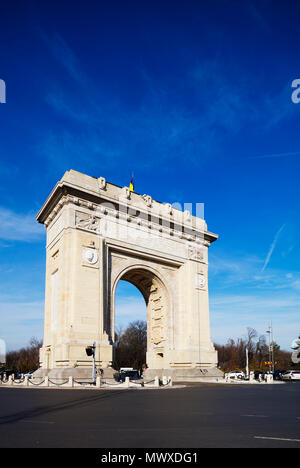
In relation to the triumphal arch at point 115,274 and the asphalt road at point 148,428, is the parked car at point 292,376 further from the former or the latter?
the asphalt road at point 148,428

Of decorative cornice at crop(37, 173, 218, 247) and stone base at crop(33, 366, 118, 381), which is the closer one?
stone base at crop(33, 366, 118, 381)

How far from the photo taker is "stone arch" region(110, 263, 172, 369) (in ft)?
114

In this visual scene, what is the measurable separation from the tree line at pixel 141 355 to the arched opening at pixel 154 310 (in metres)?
30.4

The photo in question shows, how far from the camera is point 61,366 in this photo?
2647 cm

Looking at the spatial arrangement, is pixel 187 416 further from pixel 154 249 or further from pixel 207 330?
pixel 207 330

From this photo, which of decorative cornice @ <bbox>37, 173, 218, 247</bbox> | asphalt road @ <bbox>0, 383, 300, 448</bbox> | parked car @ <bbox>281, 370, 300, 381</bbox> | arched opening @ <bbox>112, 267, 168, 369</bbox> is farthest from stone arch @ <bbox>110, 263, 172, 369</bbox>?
asphalt road @ <bbox>0, 383, 300, 448</bbox>

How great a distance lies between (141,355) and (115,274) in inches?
1950

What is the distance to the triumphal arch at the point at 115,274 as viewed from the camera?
27.8 meters

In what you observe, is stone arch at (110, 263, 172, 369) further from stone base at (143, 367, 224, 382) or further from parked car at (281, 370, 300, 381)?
parked car at (281, 370, 300, 381)

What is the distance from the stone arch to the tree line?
3049 centimetres

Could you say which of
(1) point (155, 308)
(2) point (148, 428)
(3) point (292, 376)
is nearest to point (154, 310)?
(1) point (155, 308)

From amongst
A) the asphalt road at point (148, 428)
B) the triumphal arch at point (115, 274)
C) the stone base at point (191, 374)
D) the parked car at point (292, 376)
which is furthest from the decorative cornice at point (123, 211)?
the asphalt road at point (148, 428)

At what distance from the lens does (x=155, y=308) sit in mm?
36281
